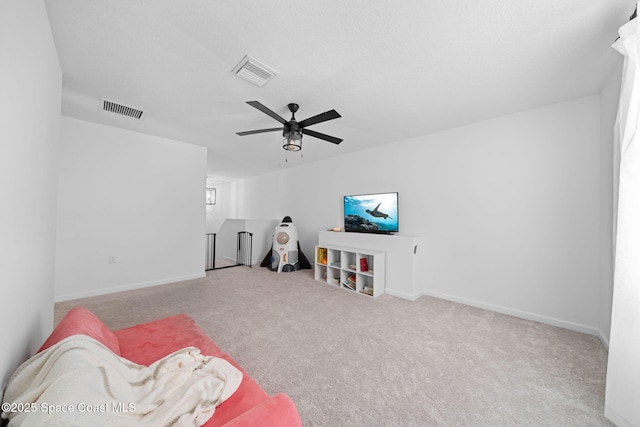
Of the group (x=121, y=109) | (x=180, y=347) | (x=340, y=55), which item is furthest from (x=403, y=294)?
(x=121, y=109)

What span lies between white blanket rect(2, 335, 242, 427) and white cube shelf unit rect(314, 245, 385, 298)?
8.63 feet

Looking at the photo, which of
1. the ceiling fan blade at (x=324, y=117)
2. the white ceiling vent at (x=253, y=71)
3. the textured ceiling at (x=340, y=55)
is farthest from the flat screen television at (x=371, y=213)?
the white ceiling vent at (x=253, y=71)

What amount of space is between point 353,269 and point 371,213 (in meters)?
1.02

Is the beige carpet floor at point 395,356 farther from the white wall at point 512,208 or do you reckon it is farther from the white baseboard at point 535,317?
the white wall at point 512,208

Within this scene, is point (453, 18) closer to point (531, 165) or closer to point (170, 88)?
point (531, 165)

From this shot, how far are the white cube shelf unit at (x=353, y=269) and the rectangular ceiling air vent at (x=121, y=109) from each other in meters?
3.28

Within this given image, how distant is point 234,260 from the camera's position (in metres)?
5.95

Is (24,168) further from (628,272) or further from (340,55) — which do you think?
(628,272)

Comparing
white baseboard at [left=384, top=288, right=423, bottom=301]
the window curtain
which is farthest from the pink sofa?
white baseboard at [left=384, top=288, right=423, bottom=301]

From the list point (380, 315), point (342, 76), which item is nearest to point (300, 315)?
point (380, 315)

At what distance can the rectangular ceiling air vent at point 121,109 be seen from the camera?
271cm

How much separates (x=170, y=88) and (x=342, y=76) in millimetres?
1716

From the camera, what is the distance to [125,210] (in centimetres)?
360

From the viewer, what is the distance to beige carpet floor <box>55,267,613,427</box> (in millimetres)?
1447
